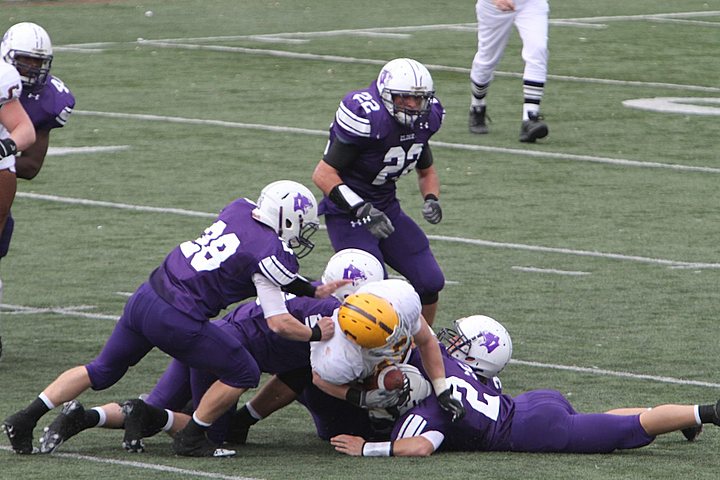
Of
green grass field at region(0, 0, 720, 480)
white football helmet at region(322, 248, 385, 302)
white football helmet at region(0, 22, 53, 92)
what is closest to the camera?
white football helmet at region(322, 248, 385, 302)

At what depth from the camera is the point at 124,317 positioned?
6371 mm

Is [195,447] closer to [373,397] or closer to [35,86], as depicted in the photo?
[373,397]

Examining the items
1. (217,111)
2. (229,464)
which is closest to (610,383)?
(229,464)

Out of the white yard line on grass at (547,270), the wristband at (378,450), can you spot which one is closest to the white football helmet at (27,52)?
the wristband at (378,450)

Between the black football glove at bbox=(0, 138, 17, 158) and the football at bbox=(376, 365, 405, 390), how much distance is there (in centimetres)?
222

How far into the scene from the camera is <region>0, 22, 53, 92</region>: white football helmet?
7953 millimetres

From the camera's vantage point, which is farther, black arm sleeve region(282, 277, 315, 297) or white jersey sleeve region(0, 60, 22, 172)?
white jersey sleeve region(0, 60, 22, 172)

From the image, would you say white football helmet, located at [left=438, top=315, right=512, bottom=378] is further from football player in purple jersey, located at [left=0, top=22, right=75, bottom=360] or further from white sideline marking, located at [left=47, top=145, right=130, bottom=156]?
white sideline marking, located at [left=47, top=145, right=130, bottom=156]

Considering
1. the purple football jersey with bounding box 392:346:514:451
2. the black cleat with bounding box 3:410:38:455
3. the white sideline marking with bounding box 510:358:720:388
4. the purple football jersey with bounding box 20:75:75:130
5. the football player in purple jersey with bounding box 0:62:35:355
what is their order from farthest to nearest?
the purple football jersey with bounding box 20:75:75:130 < the football player in purple jersey with bounding box 0:62:35:355 < the white sideline marking with bounding box 510:358:720:388 < the purple football jersey with bounding box 392:346:514:451 < the black cleat with bounding box 3:410:38:455

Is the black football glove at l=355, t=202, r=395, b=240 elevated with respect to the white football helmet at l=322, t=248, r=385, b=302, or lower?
lower

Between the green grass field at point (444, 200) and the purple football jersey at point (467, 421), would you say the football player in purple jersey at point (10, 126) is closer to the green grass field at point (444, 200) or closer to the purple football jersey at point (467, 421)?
the green grass field at point (444, 200)

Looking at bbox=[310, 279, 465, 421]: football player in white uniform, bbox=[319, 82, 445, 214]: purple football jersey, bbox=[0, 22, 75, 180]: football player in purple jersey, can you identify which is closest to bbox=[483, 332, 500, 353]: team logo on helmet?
bbox=[310, 279, 465, 421]: football player in white uniform

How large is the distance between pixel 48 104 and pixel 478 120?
6178mm

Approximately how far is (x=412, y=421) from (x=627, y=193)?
19.3 feet
